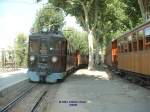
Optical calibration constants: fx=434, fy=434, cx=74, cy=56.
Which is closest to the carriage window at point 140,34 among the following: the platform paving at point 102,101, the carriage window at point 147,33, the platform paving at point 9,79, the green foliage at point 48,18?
the carriage window at point 147,33

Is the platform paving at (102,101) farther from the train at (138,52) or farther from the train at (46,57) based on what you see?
the train at (46,57)

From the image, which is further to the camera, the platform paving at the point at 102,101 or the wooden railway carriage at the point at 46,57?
the wooden railway carriage at the point at 46,57

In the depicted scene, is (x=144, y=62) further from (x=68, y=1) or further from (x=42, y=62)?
Answer: (x=68, y=1)

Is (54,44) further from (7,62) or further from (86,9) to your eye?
(7,62)

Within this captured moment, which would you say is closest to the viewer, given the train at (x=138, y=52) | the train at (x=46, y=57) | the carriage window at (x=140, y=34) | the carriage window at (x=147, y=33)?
the carriage window at (x=147, y=33)

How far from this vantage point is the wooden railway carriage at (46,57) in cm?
2650

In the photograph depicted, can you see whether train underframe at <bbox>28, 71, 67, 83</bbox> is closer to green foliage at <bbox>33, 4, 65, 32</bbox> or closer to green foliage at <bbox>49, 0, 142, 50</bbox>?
green foliage at <bbox>49, 0, 142, 50</bbox>

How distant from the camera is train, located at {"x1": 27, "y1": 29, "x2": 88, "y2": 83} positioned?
26.5 meters

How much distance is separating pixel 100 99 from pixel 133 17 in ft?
90.6

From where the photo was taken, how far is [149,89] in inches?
805

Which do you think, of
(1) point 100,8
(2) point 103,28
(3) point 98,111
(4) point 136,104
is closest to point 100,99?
(4) point 136,104

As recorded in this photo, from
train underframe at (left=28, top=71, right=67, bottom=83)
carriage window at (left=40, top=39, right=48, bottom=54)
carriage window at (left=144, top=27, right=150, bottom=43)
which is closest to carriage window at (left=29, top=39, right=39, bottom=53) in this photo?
carriage window at (left=40, top=39, right=48, bottom=54)

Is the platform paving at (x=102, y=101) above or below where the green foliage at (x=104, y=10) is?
below

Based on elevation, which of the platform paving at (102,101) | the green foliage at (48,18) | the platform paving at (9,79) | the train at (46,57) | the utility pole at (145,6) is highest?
the green foliage at (48,18)
